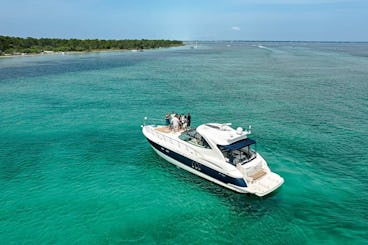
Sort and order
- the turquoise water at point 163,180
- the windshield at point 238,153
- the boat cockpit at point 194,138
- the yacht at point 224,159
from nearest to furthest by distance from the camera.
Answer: the turquoise water at point 163,180 < the yacht at point 224,159 < the windshield at point 238,153 < the boat cockpit at point 194,138

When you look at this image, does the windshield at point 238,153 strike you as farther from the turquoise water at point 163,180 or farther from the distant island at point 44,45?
the distant island at point 44,45

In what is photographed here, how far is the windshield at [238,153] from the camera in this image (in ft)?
60.6

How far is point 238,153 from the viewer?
1944 cm

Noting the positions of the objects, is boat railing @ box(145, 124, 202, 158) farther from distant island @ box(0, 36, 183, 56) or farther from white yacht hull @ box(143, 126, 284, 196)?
distant island @ box(0, 36, 183, 56)

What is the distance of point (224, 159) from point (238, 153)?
1375 millimetres

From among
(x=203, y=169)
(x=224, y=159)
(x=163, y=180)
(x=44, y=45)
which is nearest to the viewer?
(x=224, y=159)

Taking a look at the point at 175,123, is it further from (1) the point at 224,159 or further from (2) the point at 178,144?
(1) the point at 224,159

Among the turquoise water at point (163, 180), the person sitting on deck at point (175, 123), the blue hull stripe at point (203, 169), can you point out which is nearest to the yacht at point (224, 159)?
the blue hull stripe at point (203, 169)

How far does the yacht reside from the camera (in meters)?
17.8

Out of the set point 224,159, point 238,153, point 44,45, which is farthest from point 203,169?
point 44,45

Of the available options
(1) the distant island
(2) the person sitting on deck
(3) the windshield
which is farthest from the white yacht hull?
(1) the distant island

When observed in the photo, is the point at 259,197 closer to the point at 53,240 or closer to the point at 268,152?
the point at 268,152

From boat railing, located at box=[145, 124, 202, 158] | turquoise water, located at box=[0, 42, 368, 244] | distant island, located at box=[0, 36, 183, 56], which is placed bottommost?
turquoise water, located at box=[0, 42, 368, 244]

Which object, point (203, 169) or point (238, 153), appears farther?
point (238, 153)
